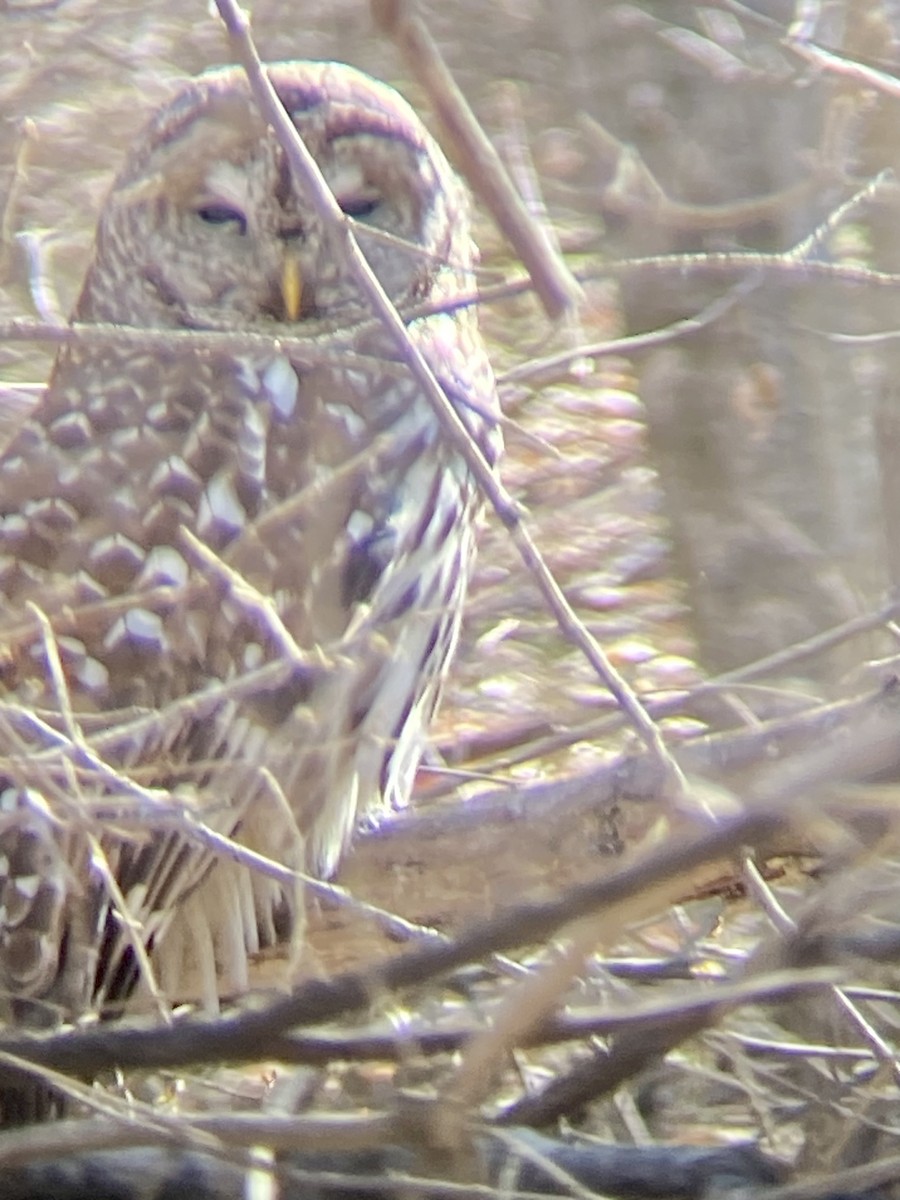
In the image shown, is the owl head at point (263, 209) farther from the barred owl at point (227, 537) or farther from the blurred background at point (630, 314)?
the blurred background at point (630, 314)

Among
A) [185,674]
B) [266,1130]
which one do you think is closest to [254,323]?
[185,674]

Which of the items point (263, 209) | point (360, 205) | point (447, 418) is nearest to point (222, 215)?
point (263, 209)

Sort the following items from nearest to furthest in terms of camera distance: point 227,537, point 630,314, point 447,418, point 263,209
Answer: point 447,418, point 227,537, point 263,209, point 630,314

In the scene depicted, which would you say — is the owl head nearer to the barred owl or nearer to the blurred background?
the barred owl

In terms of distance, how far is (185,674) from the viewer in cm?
359

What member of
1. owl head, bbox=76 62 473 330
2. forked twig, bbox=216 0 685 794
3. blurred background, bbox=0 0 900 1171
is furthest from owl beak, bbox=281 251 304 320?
forked twig, bbox=216 0 685 794

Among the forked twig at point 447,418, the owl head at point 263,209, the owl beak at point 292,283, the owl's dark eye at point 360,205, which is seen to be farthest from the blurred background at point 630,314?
the forked twig at point 447,418

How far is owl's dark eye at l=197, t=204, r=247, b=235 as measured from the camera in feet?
13.6

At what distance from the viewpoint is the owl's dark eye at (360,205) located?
4195mm

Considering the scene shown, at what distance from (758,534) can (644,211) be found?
2.60 meters

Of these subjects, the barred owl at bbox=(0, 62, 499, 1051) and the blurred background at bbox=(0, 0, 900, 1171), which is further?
the blurred background at bbox=(0, 0, 900, 1171)

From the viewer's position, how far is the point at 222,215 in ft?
13.6

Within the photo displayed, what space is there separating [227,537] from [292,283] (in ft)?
2.22

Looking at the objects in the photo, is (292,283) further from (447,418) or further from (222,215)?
(447,418)
